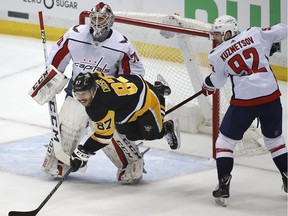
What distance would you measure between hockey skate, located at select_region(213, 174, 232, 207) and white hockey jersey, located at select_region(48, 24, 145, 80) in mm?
903

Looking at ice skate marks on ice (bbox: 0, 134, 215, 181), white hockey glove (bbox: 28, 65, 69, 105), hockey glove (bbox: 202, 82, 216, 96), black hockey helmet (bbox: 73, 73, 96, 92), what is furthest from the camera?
ice skate marks on ice (bbox: 0, 134, 215, 181)

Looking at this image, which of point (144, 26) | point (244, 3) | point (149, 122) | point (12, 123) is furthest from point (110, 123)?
point (244, 3)

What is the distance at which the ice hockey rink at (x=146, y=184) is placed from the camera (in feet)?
19.0

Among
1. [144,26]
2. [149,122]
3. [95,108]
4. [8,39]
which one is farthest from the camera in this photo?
[8,39]

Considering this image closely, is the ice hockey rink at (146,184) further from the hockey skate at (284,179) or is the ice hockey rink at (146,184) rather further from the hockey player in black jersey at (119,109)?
the hockey player in black jersey at (119,109)

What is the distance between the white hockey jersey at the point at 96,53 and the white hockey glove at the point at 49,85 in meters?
0.13

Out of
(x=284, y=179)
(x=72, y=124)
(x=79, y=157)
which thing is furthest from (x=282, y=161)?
(x=72, y=124)

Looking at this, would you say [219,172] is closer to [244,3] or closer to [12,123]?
[12,123]

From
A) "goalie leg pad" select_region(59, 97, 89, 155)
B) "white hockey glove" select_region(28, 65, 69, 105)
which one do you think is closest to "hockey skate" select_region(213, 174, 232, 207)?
"goalie leg pad" select_region(59, 97, 89, 155)

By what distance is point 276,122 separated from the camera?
19.1 feet

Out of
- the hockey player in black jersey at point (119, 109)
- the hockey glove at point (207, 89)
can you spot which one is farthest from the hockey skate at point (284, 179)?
the hockey player in black jersey at point (119, 109)

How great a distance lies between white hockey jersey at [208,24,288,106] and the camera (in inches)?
226

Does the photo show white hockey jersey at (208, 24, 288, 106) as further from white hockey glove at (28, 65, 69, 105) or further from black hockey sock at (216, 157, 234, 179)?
white hockey glove at (28, 65, 69, 105)

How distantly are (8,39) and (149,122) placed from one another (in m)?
4.91
